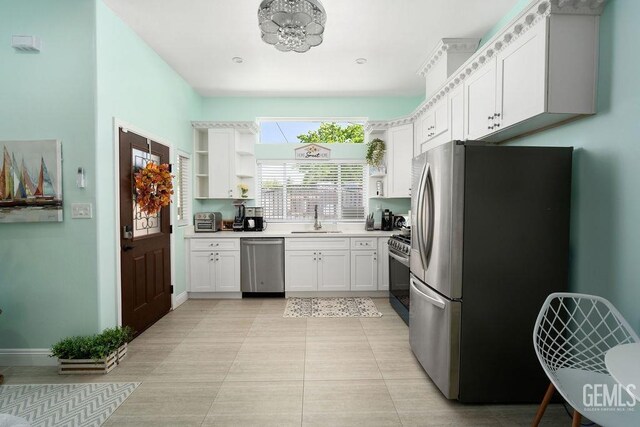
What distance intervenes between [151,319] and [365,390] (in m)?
2.45

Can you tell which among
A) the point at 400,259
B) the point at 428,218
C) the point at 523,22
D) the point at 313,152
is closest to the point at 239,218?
the point at 313,152

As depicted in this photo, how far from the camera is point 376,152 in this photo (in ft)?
15.2

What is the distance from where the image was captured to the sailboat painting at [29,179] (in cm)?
255

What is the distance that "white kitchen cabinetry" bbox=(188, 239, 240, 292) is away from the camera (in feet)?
14.4

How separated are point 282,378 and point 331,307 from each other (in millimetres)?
1668

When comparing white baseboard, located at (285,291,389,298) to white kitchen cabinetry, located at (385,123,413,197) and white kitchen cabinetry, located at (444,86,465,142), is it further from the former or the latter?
white kitchen cabinetry, located at (444,86,465,142)

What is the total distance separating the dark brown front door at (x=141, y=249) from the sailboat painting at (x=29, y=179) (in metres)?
0.49

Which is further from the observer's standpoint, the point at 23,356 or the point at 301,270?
the point at 301,270

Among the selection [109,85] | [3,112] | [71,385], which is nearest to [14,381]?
[71,385]

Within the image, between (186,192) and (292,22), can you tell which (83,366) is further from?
(292,22)

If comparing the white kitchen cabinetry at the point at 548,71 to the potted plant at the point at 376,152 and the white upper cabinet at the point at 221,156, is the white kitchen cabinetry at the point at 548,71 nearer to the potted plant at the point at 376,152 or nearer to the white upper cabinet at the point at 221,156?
the potted plant at the point at 376,152

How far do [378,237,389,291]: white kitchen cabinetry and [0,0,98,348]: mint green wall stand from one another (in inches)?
126

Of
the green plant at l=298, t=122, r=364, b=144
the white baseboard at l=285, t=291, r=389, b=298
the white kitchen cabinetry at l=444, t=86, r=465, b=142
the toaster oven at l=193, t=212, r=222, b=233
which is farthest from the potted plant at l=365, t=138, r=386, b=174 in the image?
the toaster oven at l=193, t=212, r=222, b=233

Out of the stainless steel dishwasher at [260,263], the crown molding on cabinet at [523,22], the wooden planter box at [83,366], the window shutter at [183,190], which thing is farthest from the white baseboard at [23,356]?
the crown molding on cabinet at [523,22]
